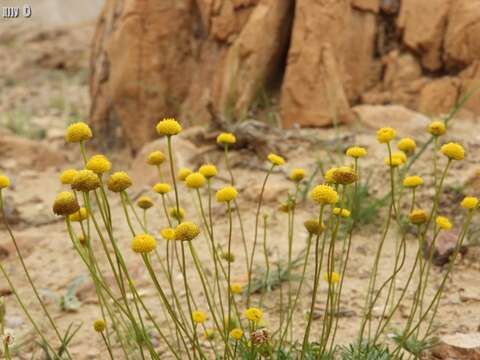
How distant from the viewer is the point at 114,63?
6203mm

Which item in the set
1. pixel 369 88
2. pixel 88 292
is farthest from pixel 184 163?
pixel 369 88

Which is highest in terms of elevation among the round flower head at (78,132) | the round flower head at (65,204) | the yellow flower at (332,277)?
the round flower head at (78,132)

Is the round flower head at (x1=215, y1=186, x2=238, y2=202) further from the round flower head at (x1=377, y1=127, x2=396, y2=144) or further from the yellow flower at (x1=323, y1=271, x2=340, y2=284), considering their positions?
the round flower head at (x1=377, y1=127, x2=396, y2=144)

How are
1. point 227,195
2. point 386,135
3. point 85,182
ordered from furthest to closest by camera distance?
1. point 386,135
2. point 227,195
3. point 85,182

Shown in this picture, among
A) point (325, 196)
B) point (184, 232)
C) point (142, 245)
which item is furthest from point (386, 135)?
point (142, 245)

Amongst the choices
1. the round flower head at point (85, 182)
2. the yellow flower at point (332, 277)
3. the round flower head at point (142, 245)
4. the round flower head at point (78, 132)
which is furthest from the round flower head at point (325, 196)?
the round flower head at point (78, 132)

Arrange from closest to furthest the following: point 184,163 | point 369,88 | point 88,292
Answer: point 88,292 → point 184,163 → point 369,88

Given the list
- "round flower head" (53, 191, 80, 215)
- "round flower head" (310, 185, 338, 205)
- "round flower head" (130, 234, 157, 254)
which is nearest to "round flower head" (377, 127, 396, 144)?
"round flower head" (310, 185, 338, 205)

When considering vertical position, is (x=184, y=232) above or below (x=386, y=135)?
below

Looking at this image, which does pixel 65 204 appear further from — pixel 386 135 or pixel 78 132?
pixel 386 135

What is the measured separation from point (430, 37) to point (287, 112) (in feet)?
4.97

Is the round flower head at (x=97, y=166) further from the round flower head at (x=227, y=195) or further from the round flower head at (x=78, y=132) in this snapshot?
the round flower head at (x=227, y=195)

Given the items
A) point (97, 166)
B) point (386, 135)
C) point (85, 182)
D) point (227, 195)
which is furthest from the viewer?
point (386, 135)

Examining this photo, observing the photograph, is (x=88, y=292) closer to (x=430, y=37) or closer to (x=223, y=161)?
(x=223, y=161)
